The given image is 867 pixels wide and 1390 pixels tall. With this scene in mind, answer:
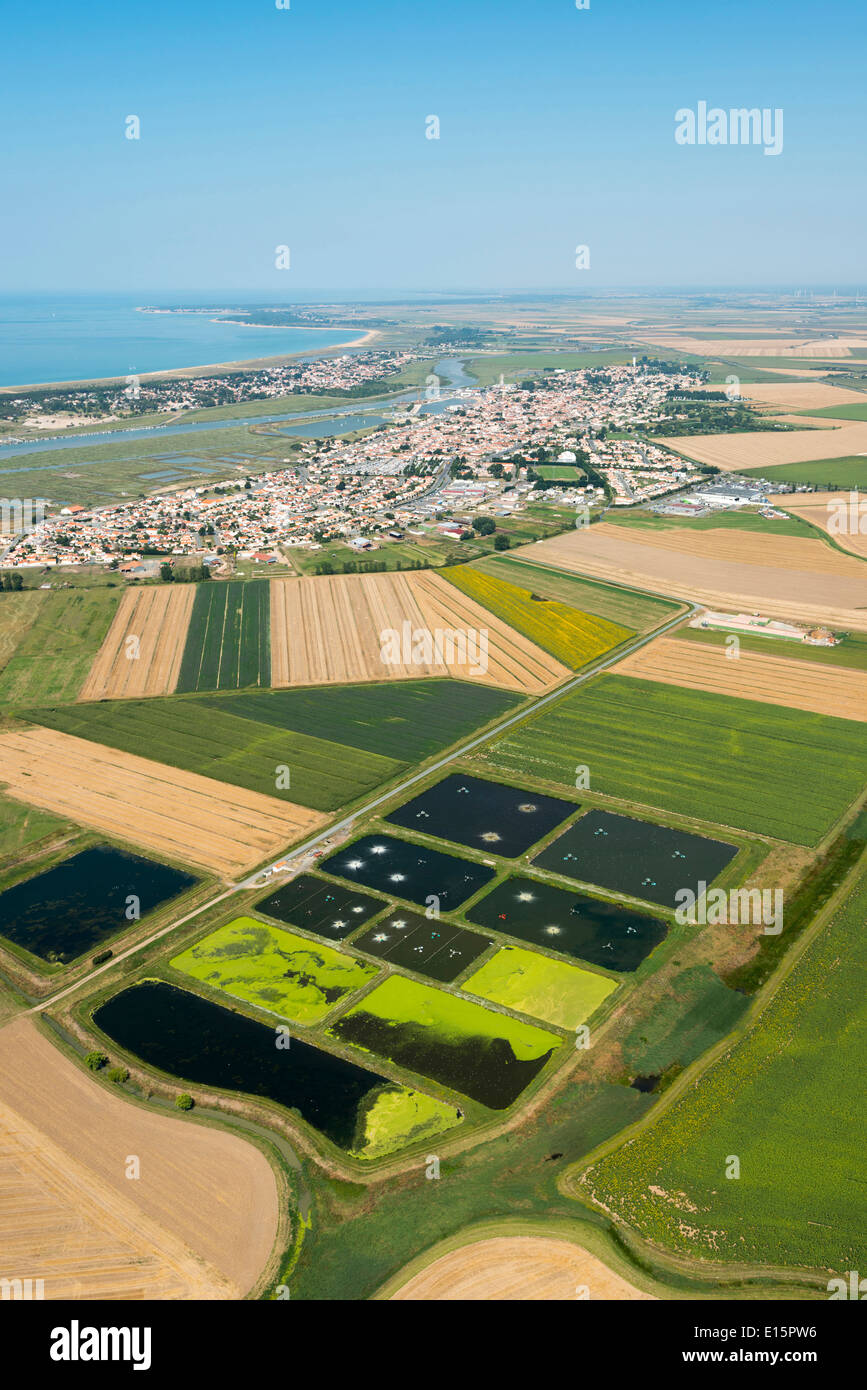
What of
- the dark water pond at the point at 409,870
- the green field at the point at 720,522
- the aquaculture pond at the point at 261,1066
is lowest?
the aquaculture pond at the point at 261,1066

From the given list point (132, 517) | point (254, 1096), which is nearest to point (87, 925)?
point (254, 1096)

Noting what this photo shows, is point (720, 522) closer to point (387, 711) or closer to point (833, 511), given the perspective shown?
point (833, 511)

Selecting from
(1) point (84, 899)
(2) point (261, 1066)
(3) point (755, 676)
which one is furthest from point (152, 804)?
(3) point (755, 676)

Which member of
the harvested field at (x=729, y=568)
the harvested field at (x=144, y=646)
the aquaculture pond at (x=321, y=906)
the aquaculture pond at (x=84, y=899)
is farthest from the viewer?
the harvested field at (x=729, y=568)

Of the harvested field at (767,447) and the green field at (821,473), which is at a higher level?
the harvested field at (767,447)

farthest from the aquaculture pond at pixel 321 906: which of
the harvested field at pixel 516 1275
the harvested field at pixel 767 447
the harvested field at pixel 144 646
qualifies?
the harvested field at pixel 767 447

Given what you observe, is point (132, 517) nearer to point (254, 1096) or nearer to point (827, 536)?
point (827, 536)

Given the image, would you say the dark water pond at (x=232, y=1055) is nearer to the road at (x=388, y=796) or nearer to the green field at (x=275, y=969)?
the green field at (x=275, y=969)

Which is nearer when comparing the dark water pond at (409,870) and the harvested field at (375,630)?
the dark water pond at (409,870)

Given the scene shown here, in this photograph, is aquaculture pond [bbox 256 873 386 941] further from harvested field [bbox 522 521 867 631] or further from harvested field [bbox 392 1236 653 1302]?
harvested field [bbox 522 521 867 631]
